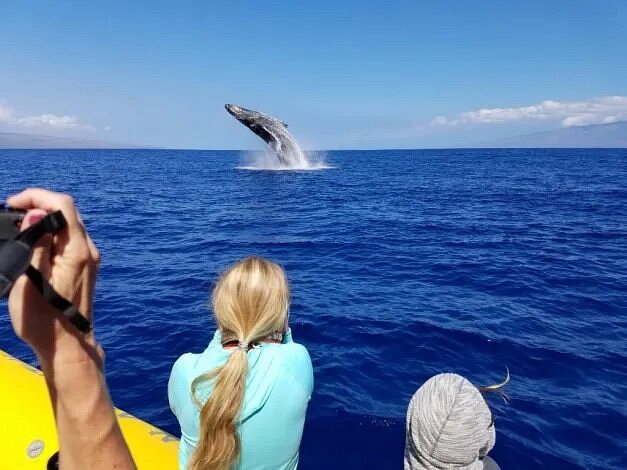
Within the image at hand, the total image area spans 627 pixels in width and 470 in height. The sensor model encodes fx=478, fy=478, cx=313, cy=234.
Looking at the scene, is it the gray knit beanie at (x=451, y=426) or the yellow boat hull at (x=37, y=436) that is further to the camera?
the yellow boat hull at (x=37, y=436)

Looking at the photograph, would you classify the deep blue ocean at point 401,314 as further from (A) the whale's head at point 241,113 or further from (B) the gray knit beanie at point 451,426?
(A) the whale's head at point 241,113

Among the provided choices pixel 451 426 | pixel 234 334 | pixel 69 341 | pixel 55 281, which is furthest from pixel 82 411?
pixel 451 426

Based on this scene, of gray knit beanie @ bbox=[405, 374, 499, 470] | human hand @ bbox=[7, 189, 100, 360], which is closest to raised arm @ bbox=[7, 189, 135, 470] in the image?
human hand @ bbox=[7, 189, 100, 360]

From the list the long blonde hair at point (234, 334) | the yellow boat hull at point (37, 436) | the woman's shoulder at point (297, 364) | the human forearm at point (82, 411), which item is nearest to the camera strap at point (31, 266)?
the human forearm at point (82, 411)

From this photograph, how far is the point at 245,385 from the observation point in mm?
2451

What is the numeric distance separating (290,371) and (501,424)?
16.0 feet

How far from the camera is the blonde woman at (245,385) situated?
2445mm

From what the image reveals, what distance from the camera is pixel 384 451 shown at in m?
5.73

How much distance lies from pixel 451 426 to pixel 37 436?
347 centimetres

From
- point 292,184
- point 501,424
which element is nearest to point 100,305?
point 501,424

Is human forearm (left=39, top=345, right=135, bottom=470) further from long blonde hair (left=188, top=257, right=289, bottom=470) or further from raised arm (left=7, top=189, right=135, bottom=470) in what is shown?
long blonde hair (left=188, top=257, right=289, bottom=470)

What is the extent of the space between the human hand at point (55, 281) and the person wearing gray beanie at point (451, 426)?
2169mm

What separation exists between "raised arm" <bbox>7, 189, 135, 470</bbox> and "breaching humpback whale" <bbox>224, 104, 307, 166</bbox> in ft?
124

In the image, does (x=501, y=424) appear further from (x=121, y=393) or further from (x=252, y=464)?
(x=121, y=393)
